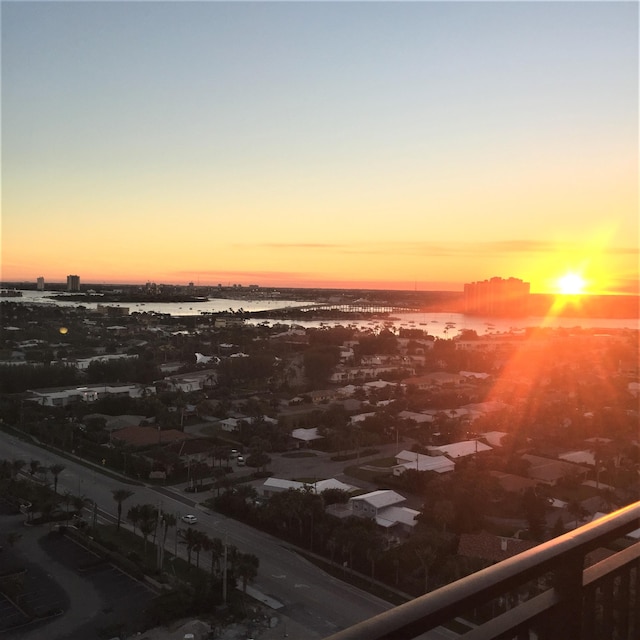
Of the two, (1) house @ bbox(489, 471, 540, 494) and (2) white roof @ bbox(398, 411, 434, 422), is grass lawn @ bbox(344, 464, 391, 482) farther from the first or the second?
(2) white roof @ bbox(398, 411, 434, 422)

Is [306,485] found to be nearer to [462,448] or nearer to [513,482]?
[513,482]

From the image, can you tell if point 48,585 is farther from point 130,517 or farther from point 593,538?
point 593,538

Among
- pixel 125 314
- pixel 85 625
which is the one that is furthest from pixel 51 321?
pixel 85 625

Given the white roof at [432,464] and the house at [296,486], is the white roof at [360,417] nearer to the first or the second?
the white roof at [432,464]

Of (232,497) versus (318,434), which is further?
(318,434)

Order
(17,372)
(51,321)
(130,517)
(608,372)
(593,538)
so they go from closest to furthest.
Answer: (593,538) → (130,517) → (17,372) → (608,372) → (51,321)

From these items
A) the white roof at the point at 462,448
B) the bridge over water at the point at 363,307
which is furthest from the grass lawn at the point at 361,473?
the bridge over water at the point at 363,307

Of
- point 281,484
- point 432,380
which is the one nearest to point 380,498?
point 281,484
